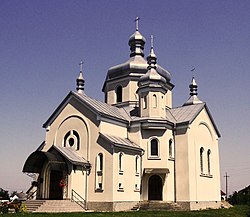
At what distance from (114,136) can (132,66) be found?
8.50 m

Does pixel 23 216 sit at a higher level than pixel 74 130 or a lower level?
lower

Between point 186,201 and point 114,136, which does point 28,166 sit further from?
point 186,201

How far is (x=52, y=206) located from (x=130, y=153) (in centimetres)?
630

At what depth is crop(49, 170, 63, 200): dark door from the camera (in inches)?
951

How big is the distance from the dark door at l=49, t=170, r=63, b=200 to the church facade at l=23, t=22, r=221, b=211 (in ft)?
0.21

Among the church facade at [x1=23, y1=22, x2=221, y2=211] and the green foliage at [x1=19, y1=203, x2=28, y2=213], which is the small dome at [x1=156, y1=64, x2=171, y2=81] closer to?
the church facade at [x1=23, y1=22, x2=221, y2=211]

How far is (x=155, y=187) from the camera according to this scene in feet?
86.6

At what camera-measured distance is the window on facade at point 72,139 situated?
25359 mm

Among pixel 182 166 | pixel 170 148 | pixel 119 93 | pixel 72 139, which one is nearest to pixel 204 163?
pixel 182 166

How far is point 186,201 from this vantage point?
25672mm

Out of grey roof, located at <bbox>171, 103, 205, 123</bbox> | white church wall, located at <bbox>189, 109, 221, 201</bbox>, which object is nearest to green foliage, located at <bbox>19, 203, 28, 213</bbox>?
white church wall, located at <bbox>189, 109, 221, 201</bbox>

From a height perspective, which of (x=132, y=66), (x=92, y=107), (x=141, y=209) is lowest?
(x=141, y=209)

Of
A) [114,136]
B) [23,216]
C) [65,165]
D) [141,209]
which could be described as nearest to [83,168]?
[65,165]

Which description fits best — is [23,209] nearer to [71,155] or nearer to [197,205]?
[71,155]
